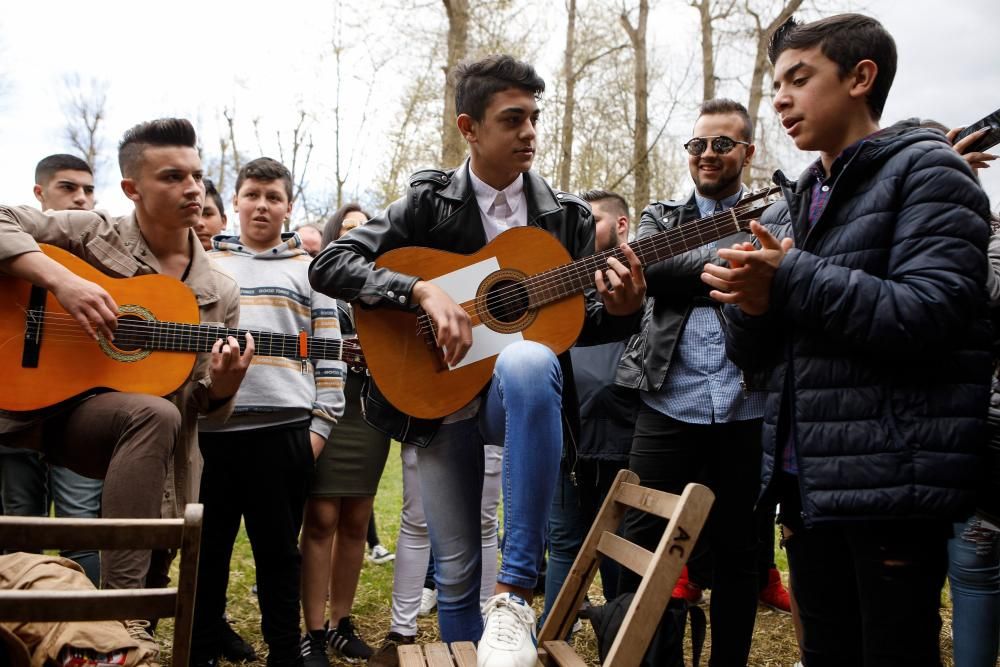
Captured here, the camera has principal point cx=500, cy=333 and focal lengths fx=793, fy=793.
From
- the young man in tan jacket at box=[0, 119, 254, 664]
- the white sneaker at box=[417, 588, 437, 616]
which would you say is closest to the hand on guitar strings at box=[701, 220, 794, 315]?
the young man in tan jacket at box=[0, 119, 254, 664]

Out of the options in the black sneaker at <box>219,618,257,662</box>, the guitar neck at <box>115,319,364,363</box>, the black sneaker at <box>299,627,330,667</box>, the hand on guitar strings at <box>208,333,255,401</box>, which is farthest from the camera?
the black sneaker at <box>219,618,257,662</box>

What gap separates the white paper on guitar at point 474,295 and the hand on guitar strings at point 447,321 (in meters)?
0.13

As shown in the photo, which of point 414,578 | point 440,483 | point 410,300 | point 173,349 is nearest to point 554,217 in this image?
point 410,300

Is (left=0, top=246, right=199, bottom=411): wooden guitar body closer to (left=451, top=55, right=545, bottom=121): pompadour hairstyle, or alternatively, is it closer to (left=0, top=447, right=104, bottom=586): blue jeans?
(left=0, top=447, right=104, bottom=586): blue jeans

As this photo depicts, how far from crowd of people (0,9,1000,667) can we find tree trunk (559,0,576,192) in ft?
36.0

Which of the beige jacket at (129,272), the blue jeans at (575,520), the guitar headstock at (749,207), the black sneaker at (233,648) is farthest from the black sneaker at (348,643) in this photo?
the guitar headstock at (749,207)

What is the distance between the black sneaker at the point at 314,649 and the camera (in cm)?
392

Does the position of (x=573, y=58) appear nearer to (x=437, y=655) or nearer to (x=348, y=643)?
(x=348, y=643)

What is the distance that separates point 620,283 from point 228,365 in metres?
1.69

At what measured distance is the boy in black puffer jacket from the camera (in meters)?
2.00

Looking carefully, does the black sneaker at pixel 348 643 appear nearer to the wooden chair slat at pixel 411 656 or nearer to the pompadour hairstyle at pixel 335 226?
the wooden chair slat at pixel 411 656

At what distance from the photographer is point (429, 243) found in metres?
3.05

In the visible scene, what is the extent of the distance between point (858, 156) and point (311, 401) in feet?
9.26

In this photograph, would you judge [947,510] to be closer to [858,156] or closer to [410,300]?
[858,156]
